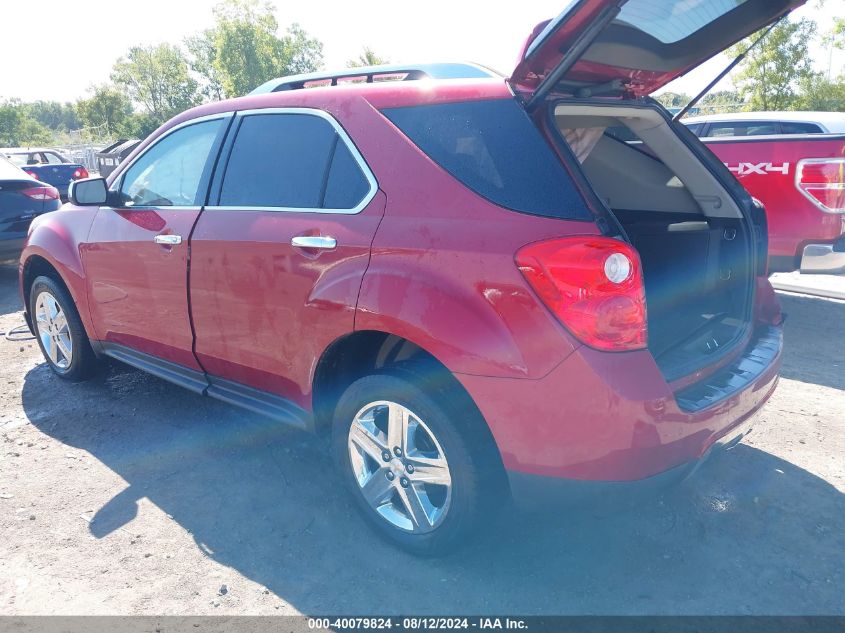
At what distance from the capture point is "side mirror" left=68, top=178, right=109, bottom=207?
3775 mm

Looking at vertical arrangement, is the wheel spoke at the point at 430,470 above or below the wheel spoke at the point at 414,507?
above

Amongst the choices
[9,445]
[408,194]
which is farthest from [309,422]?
[9,445]

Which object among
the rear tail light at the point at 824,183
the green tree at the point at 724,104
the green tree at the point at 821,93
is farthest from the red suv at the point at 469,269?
the green tree at the point at 821,93

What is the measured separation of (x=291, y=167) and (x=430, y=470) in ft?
4.92

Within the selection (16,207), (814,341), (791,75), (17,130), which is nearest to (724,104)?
(791,75)

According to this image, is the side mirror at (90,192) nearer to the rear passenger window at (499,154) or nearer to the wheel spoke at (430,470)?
the rear passenger window at (499,154)

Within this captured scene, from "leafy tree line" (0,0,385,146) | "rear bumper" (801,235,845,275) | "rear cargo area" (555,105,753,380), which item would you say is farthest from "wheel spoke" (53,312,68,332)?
"leafy tree line" (0,0,385,146)

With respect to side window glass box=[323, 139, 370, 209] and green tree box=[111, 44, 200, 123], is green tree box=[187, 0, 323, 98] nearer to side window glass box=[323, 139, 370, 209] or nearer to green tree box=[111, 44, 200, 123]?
green tree box=[111, 44, 200, 123]

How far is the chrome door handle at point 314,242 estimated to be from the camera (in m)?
2.69

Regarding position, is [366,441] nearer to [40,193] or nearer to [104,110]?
[40,193]

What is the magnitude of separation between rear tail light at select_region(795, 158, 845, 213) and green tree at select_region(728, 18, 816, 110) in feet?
58.3

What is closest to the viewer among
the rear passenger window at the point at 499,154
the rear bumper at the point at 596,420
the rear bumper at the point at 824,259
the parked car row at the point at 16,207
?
the rear bumper at the point at 596,420

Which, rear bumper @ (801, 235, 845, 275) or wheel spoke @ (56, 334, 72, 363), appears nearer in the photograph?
wheel spoke @ (56, 334, 72, 363)

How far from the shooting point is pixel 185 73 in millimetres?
72938
